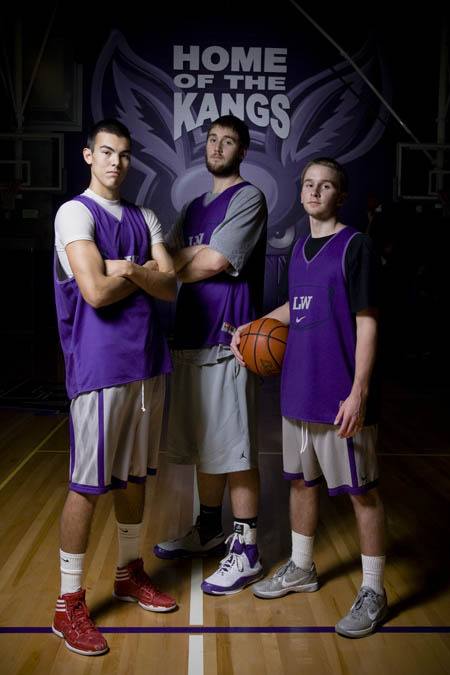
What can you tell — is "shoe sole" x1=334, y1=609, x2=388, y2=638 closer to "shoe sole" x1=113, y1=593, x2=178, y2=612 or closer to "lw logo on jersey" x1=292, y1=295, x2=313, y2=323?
"shoe sole" x1=113, y1=593, x2=178, y2=612

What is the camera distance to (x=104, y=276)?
2.22m

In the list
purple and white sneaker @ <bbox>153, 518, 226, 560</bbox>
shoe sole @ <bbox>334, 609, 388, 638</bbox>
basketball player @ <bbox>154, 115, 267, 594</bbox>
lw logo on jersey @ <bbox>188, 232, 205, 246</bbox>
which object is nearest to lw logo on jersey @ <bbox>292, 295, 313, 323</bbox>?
basketball player @ <bbox>154, 115, 267, 594</bbox>

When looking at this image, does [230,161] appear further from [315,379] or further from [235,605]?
[235,605]

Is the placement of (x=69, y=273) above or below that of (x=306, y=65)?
below

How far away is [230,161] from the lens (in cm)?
276

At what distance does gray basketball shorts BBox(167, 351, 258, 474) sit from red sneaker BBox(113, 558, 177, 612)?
1.46ft

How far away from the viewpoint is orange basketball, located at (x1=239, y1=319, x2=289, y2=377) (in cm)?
259

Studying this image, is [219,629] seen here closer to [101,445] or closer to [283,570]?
[283,570]

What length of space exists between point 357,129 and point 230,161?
7.81m

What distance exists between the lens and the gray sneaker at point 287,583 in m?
2.63

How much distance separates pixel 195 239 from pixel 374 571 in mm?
1351

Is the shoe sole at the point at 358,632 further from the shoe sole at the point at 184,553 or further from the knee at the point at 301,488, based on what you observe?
the shoe sole at the point at 184,553

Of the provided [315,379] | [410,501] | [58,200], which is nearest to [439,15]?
[58,200]

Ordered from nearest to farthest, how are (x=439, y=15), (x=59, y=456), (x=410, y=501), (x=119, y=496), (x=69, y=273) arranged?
(x=69, y=273) < (x=119, y=496) < (x=410, y=501) < (x=59, y=456) < (x=439, y=15)
